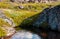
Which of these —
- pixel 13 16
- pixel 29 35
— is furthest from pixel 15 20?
pixel 29 35

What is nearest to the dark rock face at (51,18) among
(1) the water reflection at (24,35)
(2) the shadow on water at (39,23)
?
(2) the shadow on water at (39,23)

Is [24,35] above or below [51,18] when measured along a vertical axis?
below

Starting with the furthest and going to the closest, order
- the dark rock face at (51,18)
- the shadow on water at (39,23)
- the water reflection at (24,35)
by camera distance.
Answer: the shadow on water at (39,23) → the dark rock face at (51,18) → the water reflection at (24,35)

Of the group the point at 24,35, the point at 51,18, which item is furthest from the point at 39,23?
the point at 24,35

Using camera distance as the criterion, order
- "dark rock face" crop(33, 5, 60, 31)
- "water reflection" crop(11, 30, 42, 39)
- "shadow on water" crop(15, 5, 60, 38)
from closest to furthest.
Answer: "water reflection" crop(11, 30, 42, 39) < "dark rock face" crop(33, 5, 60, 31) < "shadow on water" crop(15, 5, 60, 38)

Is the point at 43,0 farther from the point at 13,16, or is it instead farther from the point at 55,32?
the point at 55,32

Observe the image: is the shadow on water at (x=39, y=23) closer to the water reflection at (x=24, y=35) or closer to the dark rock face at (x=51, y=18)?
the dark rock face at (x=51, y=18)

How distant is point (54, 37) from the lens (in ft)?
238

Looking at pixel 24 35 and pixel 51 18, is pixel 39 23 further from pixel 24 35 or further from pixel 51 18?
pixel 24 35

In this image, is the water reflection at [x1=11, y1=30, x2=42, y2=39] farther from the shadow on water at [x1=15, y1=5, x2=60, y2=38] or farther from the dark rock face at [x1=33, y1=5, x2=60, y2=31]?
the dark rock face at [x1=33, y1=5, x2=60, y2=31]

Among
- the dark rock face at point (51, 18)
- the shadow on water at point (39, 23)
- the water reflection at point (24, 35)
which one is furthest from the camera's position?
the shadow on water at point (39, 23)

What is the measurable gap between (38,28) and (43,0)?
67.3 m

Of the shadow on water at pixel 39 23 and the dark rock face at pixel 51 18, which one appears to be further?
the shadow on water at pixel 39 23

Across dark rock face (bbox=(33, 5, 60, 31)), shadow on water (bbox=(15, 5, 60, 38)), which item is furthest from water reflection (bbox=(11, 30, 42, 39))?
dark rock face (bbox=(33, 5, 60, 31))
